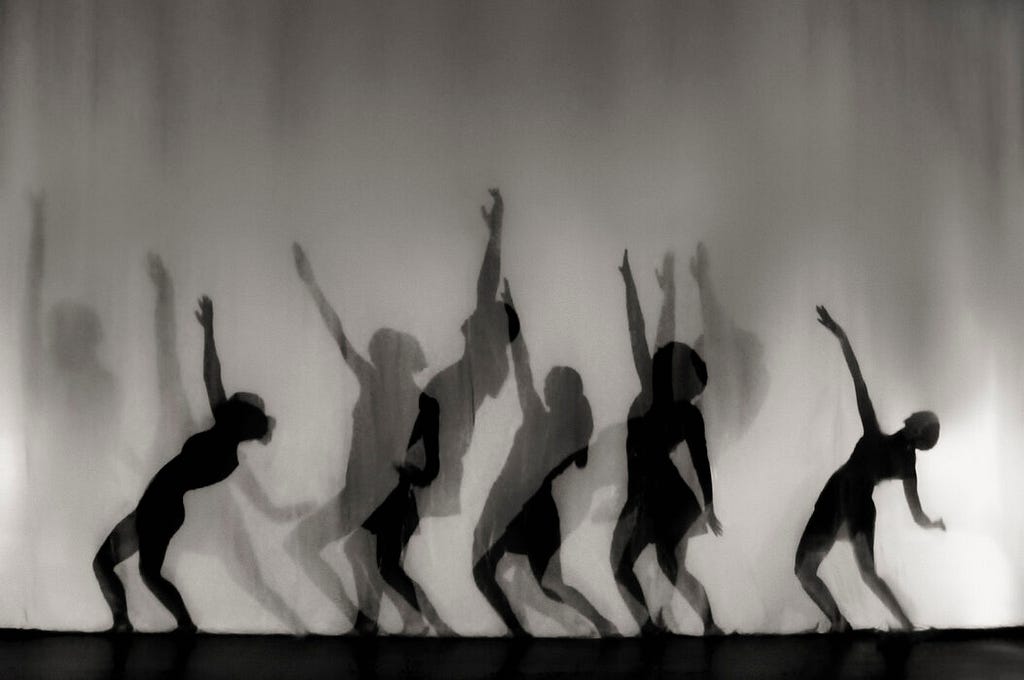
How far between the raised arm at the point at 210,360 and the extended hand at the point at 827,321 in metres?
2.58

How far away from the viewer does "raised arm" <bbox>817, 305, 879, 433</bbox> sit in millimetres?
3244

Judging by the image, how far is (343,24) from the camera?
3.32 m

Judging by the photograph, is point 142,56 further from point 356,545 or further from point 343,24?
point 356,545

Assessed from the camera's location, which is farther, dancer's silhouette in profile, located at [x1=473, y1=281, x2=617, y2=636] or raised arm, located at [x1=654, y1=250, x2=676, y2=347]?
raised arm, located at [x1=654, y1=250, x2=676, y2=347]

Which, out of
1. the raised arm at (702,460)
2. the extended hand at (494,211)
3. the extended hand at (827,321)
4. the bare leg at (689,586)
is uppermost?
the extended hand at (494,211)

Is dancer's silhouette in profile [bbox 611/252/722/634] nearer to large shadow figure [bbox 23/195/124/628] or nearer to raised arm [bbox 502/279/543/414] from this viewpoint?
raised arm [bbox 502/279/543/414]

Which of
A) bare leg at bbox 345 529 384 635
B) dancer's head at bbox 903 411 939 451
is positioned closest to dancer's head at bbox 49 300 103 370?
bare leg at bbox 345 529 384 635

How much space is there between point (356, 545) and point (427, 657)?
1.78 feet

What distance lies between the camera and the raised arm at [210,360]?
317cm

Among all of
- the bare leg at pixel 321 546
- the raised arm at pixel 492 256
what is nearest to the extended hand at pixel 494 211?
the raised arm at pixel 492 256

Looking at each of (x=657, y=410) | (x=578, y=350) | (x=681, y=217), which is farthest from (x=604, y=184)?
(x=657, y=410)

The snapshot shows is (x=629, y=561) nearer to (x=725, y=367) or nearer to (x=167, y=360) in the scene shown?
(x=725, y=367)

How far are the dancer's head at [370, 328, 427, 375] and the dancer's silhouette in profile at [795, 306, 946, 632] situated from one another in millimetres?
1755

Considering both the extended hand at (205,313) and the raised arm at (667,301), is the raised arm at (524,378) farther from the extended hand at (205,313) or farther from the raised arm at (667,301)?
the extended hand at (205,313)
